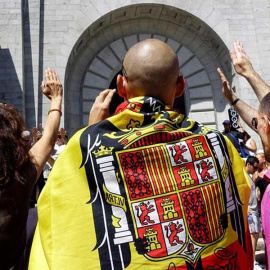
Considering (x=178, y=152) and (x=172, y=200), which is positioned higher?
(x=178, y=152)

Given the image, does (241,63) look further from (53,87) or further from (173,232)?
(173,232)

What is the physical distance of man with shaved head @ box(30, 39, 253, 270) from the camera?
1817 mm

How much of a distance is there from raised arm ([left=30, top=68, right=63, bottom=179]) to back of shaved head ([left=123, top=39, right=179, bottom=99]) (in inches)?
30.4

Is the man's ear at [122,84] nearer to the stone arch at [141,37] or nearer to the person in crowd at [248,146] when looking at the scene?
the person in crowd at [248,146]

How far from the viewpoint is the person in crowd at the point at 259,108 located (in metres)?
2.18

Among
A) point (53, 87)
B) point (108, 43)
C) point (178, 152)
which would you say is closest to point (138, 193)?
Answer: point (178, 152)

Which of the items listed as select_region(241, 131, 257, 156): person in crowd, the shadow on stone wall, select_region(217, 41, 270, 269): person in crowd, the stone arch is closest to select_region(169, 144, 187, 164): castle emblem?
select_region(217, 41, 270, 269): person in crowd

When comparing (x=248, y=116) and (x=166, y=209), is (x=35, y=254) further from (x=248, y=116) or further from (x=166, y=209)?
(x=248, y=116)

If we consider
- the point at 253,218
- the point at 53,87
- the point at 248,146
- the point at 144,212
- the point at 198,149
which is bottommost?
the point at 253,218

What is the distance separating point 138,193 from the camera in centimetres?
188

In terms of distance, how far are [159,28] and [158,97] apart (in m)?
13.5

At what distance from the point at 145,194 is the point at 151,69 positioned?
2.13 feet

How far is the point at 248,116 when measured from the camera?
3.17m

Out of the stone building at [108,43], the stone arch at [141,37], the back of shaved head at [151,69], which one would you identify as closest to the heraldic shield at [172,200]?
the back of shaved head at [151,69]
